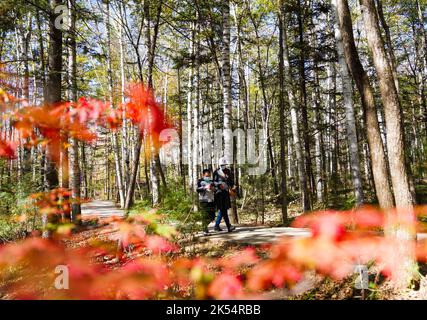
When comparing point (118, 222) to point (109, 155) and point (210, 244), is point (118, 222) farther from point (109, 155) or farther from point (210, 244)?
point (109, 155)

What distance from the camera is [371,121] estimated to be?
5145 mm

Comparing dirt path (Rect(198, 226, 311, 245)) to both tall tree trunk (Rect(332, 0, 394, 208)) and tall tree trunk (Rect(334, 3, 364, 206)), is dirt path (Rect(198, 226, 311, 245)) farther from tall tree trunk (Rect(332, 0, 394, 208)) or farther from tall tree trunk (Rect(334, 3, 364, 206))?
tall tree trunk (Rect(334, 3, 364, 206))

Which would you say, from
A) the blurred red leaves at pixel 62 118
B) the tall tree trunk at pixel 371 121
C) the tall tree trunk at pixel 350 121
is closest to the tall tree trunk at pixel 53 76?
the blurred red leaves at pixel 62 118

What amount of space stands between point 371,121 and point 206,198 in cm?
397

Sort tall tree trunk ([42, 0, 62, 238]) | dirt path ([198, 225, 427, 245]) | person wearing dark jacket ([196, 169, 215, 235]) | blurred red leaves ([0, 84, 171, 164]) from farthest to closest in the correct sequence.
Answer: person wearing dark jacket ([196, 169, 215, 235]) < dirt path ([198, 225, 427, 245]) < tall tree trunk ([42, 0, 62, 238]) < blurred red leaves ([0, 84, 171, 164])

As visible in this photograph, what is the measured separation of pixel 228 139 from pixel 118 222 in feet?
21.9

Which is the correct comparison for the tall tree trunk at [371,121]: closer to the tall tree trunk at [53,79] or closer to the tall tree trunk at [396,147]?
the tall tree trunk at [396,147]

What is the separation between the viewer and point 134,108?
12.0 feet

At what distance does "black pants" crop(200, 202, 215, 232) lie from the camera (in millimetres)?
7566

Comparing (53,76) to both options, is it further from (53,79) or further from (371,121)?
(371,121)
